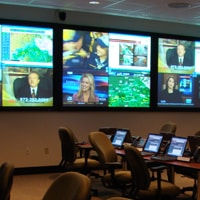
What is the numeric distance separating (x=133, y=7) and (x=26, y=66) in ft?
7.49

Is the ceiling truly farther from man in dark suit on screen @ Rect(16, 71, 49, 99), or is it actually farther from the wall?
man in dark suit on screen @ Rect(16, 71, 49, 99)

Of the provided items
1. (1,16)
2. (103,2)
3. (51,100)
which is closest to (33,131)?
(51,100)

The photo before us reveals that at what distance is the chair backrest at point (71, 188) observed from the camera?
2.42m

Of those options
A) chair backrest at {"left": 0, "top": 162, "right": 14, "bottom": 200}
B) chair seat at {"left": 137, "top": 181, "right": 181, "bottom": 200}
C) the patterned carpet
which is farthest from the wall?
chair backrest at {"left": 0, "top": 162, "right": 14, "bottom": 200}

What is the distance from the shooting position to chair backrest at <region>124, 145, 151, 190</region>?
14.3ft

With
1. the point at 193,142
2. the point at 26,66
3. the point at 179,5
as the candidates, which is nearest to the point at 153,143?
the point at 193,142

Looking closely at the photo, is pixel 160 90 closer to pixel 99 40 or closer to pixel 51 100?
pixel 99 40

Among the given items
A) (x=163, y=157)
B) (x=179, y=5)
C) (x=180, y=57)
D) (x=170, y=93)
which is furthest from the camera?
(x=180, y=57)

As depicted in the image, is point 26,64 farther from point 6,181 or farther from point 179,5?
point 6,181

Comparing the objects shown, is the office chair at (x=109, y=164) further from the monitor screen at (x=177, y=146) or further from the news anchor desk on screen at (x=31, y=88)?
the news anchor desk on screen at (x=31, y=88)

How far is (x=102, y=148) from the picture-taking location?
5641mm

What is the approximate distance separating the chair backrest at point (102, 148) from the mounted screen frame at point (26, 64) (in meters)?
2.23

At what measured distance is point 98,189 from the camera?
6465mm

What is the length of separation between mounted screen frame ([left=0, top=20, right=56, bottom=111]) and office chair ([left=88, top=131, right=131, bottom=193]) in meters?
2.25
